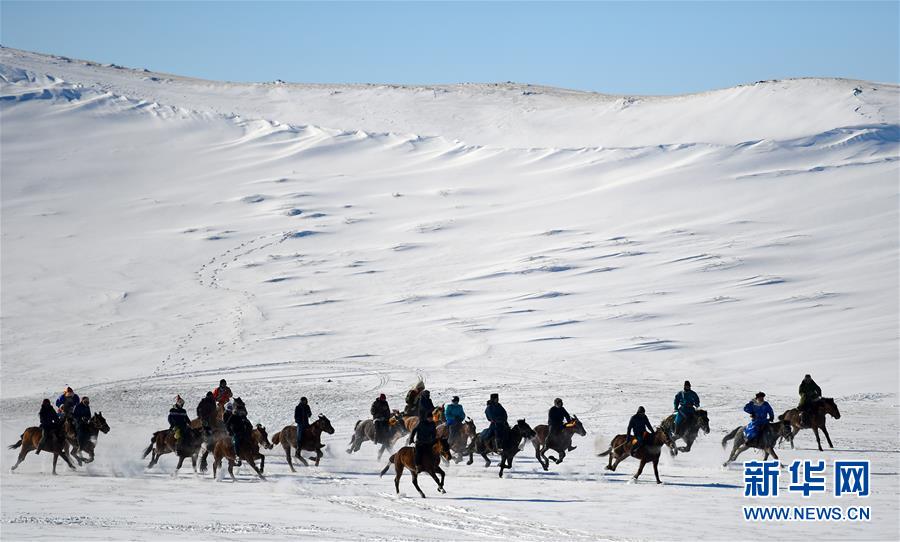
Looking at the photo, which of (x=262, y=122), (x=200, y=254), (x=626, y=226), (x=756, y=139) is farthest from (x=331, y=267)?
(x=262, y=122)

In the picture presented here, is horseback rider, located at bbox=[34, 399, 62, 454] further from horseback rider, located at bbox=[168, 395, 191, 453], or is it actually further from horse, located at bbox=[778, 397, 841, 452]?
horse, located at bbox=[778, 397, 841, 452]

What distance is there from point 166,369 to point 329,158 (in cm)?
4163

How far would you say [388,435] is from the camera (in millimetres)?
24516

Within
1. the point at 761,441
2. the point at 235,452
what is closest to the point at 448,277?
the point at 235,452

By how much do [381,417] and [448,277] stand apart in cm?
2936

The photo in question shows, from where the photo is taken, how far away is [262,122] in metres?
89.2

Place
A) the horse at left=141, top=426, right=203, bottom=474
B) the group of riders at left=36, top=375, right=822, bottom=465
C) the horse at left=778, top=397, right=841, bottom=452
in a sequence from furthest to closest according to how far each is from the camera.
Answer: the horse at left=778, top=397, right=841, bottom=452, the horse at left=141, top=426, right=203, bottom=474, the group of riders at left=36, top=375, right=822, bottom=465

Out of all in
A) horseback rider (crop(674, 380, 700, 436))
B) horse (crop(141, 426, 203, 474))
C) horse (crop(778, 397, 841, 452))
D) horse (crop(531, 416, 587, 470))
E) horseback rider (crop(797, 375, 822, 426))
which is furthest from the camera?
horseback rider (crop(797, 375, 822, 426))

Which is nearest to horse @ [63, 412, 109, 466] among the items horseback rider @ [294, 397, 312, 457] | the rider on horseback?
horseback rider @ [294, 397, 312, 457]

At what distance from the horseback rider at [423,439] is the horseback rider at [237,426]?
3.97m

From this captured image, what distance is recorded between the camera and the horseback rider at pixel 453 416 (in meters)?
22.9

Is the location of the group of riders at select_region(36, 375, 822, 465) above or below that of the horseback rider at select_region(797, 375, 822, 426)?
below

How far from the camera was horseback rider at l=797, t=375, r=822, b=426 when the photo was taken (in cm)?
2406

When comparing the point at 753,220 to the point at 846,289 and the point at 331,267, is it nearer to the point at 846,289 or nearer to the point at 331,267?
the point at 846,289
